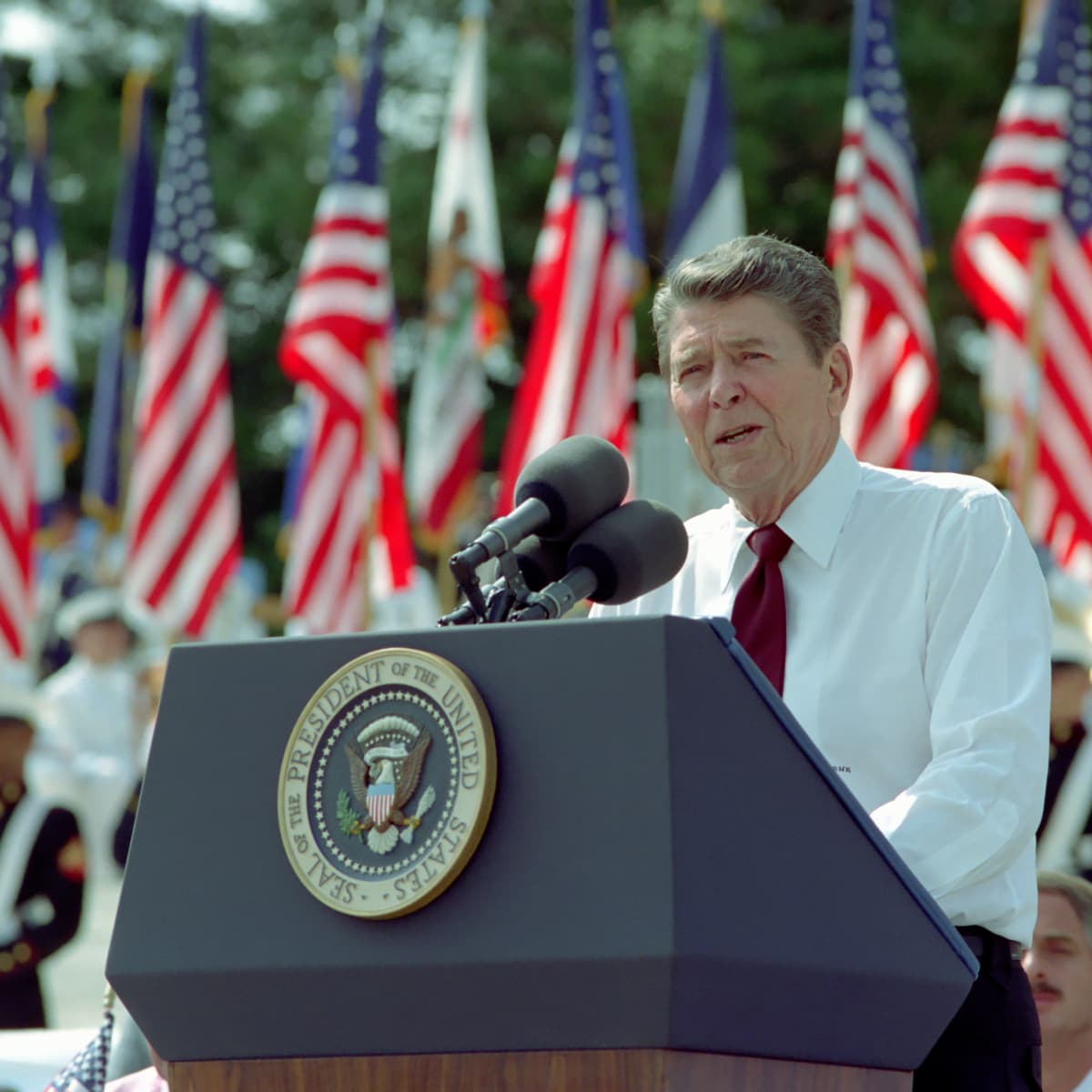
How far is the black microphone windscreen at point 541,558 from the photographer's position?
2.28m

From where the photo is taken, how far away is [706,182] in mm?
12359

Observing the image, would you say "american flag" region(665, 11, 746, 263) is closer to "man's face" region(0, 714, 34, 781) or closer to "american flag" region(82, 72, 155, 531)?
"man's face" region(0, 714, 34, 781)

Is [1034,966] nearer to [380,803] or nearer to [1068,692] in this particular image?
[380,803]

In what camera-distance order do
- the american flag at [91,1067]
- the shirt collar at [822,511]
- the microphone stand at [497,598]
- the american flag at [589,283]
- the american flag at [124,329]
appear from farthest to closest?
1. the american flag at [124,329]
2. the american flag at [589,283]
3. the american flag at [91,1067]
4. the shirt collar at [822,511]
5. the microphone stand at [497,598]

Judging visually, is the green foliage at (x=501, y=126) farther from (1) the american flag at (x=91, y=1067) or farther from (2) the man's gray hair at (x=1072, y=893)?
(1) the american flag at (x=91, y=1067)

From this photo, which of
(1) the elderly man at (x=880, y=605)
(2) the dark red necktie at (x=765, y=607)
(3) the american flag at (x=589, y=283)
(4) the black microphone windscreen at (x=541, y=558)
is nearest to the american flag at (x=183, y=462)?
(3) the american flag at (x=589, y=283)

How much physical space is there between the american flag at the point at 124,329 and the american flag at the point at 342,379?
14.4 ft

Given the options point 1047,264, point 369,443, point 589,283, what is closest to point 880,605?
point 1047,264

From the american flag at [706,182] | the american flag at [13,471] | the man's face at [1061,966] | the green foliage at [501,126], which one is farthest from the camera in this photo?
the green foliage at [501,126]

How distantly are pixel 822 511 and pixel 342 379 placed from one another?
10.2m

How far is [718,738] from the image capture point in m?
1.88

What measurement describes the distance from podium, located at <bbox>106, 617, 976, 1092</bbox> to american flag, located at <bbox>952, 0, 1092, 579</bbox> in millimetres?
8491

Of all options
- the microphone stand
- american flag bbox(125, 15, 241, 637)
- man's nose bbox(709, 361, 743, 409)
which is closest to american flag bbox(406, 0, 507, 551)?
american flag bbox(125, 15, 241, 637)

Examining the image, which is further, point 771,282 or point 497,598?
point 771,282
